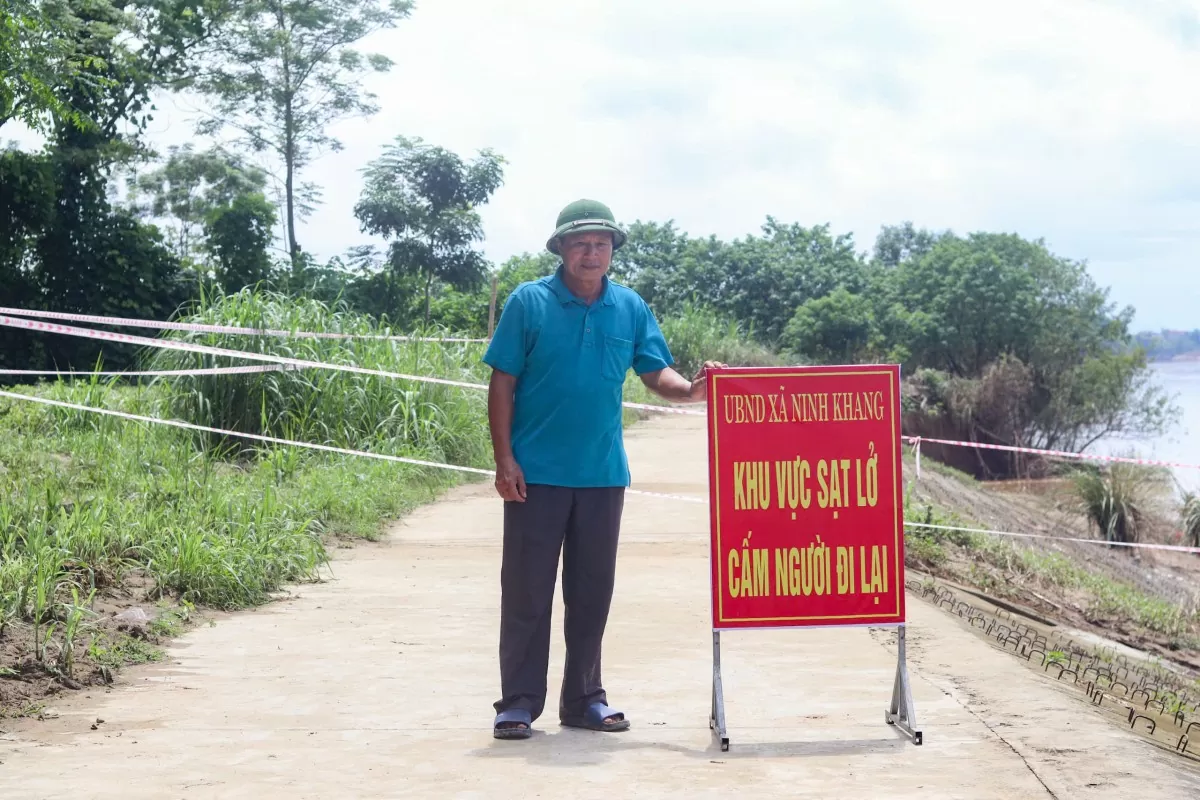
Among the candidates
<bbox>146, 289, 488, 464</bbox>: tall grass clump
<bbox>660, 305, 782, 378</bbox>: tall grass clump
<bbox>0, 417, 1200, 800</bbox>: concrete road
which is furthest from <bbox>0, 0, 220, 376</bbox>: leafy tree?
<bbox>0, 417, 1200, 800</bbox>: concrete road

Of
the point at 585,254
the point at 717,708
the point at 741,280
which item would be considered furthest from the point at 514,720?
the point at 741,280

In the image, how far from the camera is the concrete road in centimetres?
413

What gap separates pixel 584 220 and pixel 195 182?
44.5 meters

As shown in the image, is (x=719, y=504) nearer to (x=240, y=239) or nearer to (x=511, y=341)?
(x=511, y=341)

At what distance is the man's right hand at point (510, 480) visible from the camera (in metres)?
4.64

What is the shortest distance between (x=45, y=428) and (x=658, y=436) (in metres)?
8.39

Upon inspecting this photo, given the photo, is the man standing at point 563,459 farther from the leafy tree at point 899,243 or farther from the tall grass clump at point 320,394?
the leafy tree at point 899,243

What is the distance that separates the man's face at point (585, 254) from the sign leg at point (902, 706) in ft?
5.48

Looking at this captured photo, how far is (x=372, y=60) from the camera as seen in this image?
46.9 metres

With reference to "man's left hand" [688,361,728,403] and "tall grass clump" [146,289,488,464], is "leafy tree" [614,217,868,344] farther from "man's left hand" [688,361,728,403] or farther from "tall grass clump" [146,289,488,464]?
"man's left hand" [688,361,728,403]

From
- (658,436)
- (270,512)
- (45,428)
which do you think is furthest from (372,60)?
(270,512)

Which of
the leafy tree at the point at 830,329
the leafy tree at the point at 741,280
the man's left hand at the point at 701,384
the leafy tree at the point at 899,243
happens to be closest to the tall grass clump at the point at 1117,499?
the man's left hand at the point at 701,384

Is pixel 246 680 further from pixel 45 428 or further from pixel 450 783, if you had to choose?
pixel 45 428

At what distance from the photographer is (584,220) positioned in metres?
4.74
